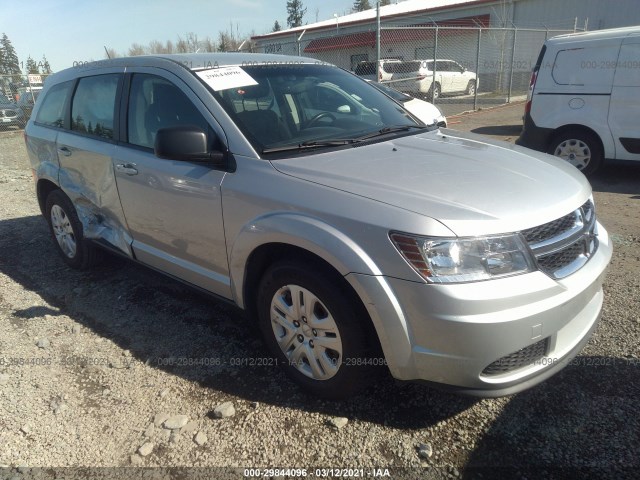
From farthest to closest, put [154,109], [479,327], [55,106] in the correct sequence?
1. [55,106]
2. [154,109]
3. [479,327]

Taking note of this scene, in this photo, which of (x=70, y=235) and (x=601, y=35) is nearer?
(x=70, y=235)

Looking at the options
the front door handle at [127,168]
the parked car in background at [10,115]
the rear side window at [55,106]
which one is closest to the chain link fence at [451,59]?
the parked car in background at [10,115]

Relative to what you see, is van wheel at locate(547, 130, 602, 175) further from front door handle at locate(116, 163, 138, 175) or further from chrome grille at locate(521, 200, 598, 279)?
front door handle at locate(116, 163, 138, 175)

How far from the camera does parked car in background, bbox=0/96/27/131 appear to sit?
1731 cm

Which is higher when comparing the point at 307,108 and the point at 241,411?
the point at 307,108

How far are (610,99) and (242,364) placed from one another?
5867mm

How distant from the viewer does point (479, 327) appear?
198cm

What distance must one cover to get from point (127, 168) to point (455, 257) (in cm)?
238

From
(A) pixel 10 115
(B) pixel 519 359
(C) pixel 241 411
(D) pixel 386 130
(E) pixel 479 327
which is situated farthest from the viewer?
(A) pixel 10 115

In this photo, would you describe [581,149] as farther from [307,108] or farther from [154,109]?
[154,109]

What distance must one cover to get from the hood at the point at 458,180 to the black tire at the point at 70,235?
256cm

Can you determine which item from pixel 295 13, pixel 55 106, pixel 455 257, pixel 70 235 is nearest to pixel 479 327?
pixel 455 257

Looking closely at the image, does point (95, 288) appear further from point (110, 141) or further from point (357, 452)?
point (357, 452)

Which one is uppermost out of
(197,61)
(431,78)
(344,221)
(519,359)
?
(197,61)
